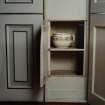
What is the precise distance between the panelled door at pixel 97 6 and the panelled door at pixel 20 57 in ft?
1.42

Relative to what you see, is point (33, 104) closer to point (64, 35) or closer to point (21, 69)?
point (21, 69)

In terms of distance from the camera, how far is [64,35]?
215 centimetres

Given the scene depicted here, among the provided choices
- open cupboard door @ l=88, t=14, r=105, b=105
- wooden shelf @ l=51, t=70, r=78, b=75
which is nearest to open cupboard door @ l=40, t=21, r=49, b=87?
wooden shelf @ l=51, t=70, r=78, b=75

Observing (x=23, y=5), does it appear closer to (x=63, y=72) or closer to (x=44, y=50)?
(x=44, y=50)

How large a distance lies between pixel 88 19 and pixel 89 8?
0.09m

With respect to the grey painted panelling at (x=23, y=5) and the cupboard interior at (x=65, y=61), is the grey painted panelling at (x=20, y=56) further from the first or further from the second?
the cupboard interior at (x=65, y=61)

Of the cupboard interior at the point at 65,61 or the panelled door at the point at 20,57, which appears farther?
the cupboard interior at the point at 65,61

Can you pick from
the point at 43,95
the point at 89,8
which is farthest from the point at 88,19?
the point at 43,95

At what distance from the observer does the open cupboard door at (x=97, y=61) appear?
188 cm

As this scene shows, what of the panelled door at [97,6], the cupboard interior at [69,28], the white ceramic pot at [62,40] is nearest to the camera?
the panelled door at [97,6]

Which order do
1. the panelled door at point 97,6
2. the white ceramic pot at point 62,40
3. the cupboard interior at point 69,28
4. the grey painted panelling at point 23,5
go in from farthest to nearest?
1. the cupboard interior at point 69,28
2. the white ceramic pot at point 62,40
3. the grey painted panelling at point 23,5
4. the panelled door at point 97,6

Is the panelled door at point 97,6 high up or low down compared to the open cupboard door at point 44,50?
up

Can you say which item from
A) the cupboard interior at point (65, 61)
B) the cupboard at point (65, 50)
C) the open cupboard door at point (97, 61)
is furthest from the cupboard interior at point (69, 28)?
the open cupboard door at point (97, 61)

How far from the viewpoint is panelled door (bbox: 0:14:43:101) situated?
2.06 meters
